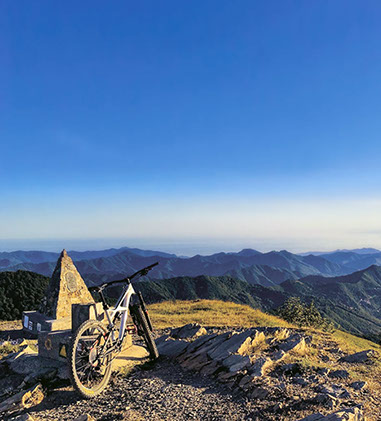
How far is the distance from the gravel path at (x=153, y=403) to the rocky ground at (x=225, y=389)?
2cm

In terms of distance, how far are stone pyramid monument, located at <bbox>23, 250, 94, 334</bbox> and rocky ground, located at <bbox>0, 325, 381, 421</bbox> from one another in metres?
2.49

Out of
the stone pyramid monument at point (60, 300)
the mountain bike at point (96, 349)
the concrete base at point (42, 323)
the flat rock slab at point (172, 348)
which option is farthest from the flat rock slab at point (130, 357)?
the concrete base at point (42, 323)

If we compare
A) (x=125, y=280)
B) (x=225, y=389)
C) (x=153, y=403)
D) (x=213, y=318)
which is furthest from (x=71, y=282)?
(x=213, y=318)

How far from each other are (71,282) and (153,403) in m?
7.32

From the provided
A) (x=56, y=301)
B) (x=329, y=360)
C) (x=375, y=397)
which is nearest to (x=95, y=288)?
(x=56, y=301)

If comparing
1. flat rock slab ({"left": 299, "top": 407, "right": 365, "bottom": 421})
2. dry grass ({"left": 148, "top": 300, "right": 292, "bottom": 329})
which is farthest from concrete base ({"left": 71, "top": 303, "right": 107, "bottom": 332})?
dry grass ({"left": 148, "top": 300, "right": 292, "bottom": 329})

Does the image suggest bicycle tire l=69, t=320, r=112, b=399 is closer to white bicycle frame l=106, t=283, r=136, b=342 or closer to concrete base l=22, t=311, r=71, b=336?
white bicycle frame l=106, t=283, r=136, b=342

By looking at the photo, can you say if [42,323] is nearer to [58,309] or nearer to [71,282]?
[58,309]

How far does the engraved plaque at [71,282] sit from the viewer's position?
12.9 m

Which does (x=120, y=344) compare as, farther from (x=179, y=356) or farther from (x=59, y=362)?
(x=179, y=356)

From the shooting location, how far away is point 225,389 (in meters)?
8.02

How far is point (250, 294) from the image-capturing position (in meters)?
133

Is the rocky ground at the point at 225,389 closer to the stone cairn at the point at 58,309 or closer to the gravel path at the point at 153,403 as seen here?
the gravel path at the point at 153,403

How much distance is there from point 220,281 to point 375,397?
5063 inches
